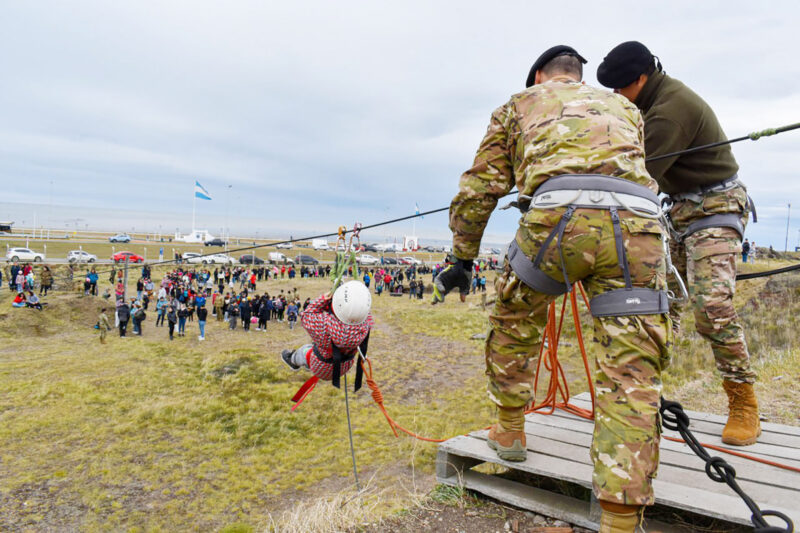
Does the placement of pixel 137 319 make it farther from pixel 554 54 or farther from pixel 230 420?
pixel 554 54

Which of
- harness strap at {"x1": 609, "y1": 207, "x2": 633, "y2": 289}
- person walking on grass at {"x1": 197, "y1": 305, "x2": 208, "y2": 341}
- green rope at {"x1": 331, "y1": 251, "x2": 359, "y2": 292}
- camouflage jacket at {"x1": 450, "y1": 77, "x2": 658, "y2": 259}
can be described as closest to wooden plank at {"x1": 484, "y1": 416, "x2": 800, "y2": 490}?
harness strap at {"x1": 609, "y1": 207, "x2": 633, "y2": 289}

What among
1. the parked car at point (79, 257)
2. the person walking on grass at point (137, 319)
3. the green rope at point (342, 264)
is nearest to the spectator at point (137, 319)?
the person walking on grass at point (137, 319)

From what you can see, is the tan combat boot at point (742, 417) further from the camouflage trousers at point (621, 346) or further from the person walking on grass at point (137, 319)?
the person walking on grass at point (137, 319)

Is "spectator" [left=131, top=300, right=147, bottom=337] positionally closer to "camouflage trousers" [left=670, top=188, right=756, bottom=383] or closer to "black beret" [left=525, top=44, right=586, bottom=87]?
"black beret" [left=525, top=44, right=586, bottom=87]

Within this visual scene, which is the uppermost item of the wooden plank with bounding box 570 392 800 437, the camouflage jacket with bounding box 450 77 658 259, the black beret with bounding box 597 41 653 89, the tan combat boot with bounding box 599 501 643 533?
the black beret with bounding box 597 41 653 89

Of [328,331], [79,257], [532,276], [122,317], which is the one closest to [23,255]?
[79,257]

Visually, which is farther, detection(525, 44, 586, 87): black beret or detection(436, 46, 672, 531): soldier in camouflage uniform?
detection(525, 44, 586, 87): black beret

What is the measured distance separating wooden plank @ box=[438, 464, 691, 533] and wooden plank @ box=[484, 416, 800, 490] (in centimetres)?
30

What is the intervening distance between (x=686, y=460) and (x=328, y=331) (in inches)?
126

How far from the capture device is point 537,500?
279cm

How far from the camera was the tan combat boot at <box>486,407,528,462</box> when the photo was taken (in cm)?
286

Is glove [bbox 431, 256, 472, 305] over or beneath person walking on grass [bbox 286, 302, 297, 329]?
over

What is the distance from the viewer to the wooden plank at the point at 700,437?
3047 millimetres

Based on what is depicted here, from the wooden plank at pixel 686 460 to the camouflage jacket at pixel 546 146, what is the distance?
156cm
